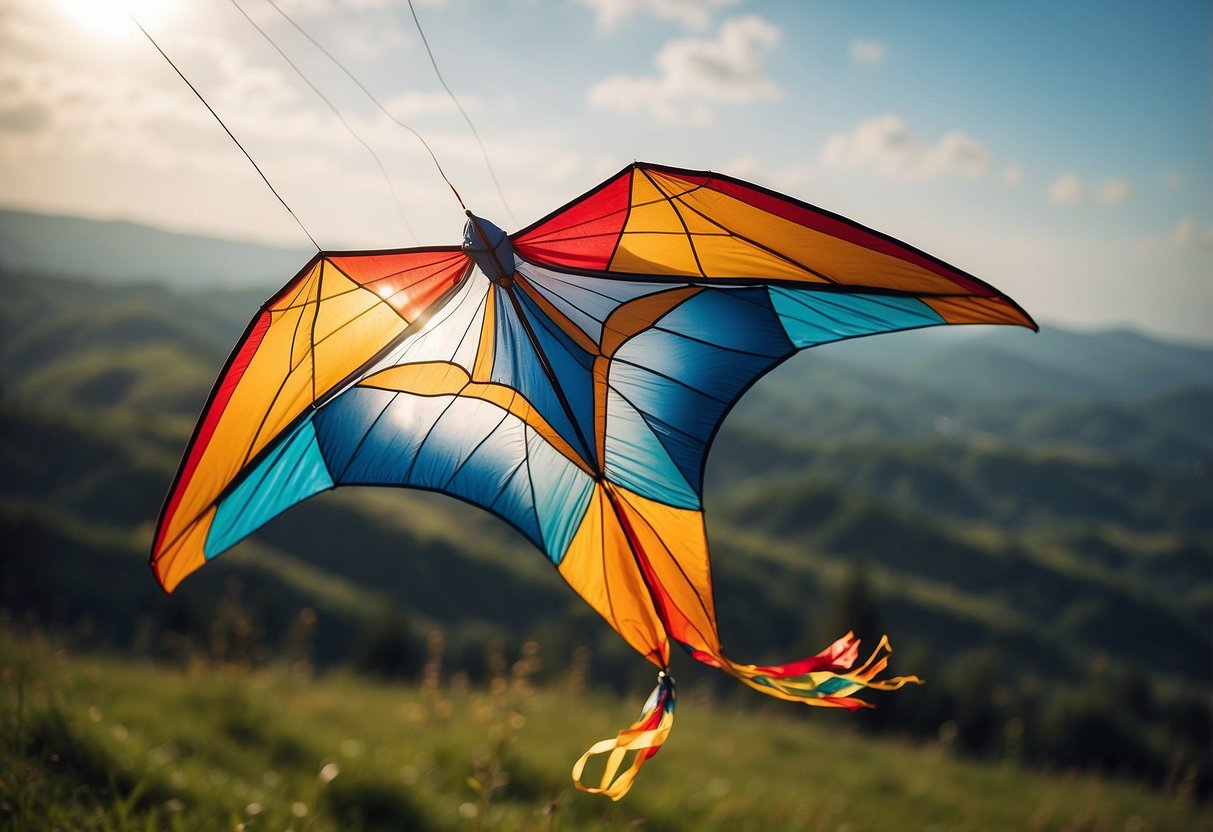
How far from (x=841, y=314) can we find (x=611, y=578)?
6.05 ft

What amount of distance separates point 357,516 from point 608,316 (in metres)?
146

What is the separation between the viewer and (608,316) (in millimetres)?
4207

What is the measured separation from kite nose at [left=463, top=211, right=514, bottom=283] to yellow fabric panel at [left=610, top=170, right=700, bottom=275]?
22.2 inches

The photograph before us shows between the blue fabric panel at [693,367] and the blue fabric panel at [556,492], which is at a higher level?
the blue fabric panel at [693,367]

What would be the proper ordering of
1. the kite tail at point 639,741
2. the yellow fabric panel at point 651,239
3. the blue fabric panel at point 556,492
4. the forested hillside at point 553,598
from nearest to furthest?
the kite tail at point 639,741
the yellow fabric panel at point 651,239
the blue fabric panel at point 556,492
the forested hillside at point 553,598

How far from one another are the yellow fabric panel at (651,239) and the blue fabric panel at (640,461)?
0.74 metres

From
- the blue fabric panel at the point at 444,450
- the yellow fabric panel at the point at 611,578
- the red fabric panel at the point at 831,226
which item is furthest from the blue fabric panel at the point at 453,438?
the red fabric panel at the point at 831,226

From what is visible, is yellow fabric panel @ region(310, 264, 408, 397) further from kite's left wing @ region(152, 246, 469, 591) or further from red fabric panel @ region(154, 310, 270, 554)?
red fabric panel @ region(154, 310, 270, 554)

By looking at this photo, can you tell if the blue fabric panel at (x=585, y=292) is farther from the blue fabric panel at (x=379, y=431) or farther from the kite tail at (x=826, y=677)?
the kite tail at (x=826, y=677)

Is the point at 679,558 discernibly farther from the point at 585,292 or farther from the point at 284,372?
the point at 284,372

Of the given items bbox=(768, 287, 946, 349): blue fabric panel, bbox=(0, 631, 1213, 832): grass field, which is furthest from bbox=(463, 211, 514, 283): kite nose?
bbox=(0, 631, 1213, 832): grass field

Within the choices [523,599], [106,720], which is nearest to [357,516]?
[523,599]

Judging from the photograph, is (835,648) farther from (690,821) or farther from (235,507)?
(235,507)

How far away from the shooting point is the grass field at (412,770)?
12.5 feet
